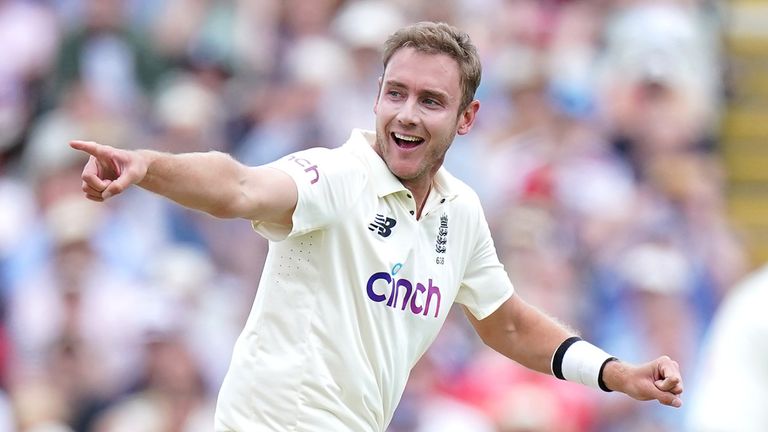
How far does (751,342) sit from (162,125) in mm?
7062

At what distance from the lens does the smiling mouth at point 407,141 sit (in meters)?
5.61

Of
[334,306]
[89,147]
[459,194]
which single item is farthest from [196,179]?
[459,194]

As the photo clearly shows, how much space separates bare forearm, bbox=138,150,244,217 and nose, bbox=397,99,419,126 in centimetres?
79

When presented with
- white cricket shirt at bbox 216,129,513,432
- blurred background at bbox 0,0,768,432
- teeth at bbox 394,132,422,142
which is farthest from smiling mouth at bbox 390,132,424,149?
blurred background at bbox 0,0,768,432

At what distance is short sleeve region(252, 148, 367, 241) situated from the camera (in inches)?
205

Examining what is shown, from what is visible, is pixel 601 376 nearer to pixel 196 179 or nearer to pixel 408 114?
pixel 408 114

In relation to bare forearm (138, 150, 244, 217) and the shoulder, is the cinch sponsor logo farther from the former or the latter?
bare forearm (138, 150, 244, 217)

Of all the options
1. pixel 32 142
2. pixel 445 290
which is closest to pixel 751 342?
pixel 445 290

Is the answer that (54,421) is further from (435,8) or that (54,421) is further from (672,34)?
(672,34)

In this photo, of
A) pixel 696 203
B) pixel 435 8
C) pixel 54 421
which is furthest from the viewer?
pixel 435 8

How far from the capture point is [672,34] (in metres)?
11.8

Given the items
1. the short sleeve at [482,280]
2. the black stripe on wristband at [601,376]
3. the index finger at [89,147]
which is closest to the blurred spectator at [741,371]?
the black stripe on wristband at [601,376]

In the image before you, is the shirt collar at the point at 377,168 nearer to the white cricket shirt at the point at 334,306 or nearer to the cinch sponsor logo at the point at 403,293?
the white cricket shirt at the point at 334,306

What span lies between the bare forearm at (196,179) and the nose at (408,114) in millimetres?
786
